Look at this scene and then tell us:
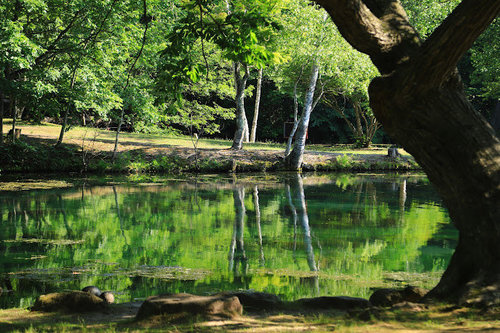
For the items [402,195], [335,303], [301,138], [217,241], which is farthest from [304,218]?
[301,138]

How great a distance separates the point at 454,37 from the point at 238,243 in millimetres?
6476

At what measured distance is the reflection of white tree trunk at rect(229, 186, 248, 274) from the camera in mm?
8758

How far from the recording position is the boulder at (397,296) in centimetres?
556

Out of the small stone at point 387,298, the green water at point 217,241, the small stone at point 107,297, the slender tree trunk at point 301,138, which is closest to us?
the small stone at point 387,298

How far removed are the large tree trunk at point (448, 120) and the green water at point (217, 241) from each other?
2388 mm

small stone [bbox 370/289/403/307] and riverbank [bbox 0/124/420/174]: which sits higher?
riverbank [bbox 0/124/420/174]

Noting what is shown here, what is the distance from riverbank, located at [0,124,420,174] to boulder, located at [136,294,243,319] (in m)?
18.3

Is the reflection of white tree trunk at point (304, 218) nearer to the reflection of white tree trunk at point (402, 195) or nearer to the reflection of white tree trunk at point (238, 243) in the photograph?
the reflection of white tree trunk at point (238, 243)

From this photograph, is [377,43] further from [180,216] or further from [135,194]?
[135,194]

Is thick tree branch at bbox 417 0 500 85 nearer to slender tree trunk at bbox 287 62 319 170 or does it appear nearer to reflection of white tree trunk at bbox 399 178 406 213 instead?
reflection of white tree trunk at bbox 399 178 406 213

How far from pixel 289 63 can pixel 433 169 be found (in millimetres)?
22761

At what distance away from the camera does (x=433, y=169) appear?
519 centimetres

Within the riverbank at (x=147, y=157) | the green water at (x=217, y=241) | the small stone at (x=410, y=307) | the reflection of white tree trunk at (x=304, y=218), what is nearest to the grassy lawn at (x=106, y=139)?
the riverbank at (x=147, y=157)

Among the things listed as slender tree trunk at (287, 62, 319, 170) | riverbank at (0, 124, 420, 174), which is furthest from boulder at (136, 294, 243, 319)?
slender tree trunk at (287, 62, 319, 170)
